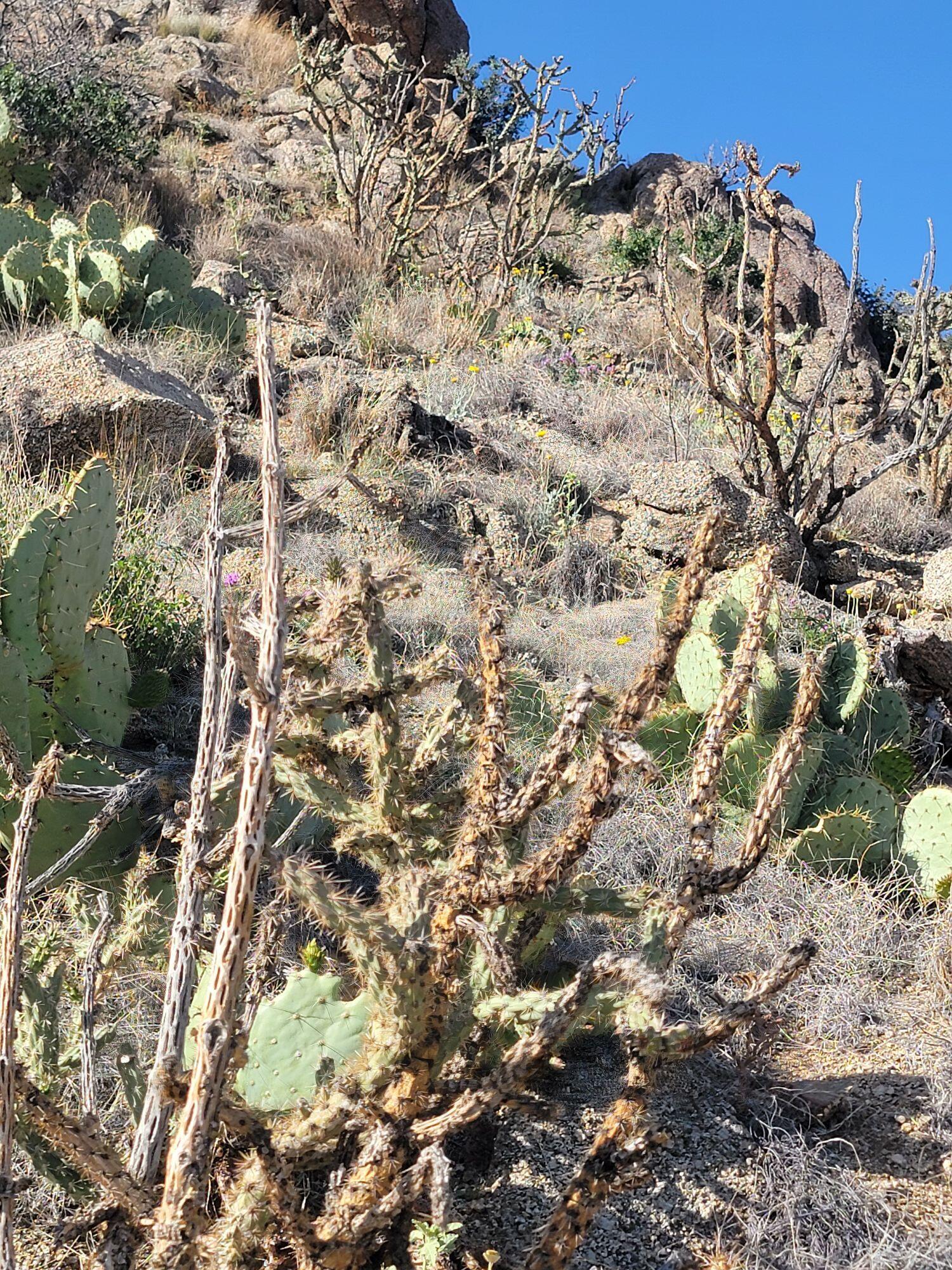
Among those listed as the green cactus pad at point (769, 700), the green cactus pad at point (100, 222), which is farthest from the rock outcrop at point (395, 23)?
the green cactus pad at point (769, 700)

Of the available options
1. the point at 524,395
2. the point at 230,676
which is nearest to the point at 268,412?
the point at 230,676

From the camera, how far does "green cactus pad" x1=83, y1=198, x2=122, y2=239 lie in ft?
25.4

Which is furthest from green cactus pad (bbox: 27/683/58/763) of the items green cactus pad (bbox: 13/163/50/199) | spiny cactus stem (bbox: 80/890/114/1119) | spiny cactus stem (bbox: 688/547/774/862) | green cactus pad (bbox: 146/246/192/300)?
green cactus pad (bbox: 13/163/50/199)

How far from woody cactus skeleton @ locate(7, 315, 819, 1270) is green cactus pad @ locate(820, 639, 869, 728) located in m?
1.94

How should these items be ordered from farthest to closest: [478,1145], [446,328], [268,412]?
[446,328], [478,1145], [268,412]

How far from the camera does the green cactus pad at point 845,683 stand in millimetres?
4191

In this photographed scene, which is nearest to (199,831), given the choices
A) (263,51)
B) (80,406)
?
(80,406)

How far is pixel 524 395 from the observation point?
8.66m

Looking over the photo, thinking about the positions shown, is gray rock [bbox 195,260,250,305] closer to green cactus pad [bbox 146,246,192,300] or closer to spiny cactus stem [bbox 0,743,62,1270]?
green cactus pad [bbox 146,246,192,300]

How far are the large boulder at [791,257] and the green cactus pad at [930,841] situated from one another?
8.23 metres

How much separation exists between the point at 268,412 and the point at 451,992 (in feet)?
3.65

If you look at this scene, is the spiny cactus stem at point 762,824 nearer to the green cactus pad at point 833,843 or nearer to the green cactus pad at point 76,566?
the green cactus pad at point 833,843

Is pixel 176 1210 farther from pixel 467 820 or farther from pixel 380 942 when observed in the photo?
pixel 467 820

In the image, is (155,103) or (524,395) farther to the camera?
(155,103)
